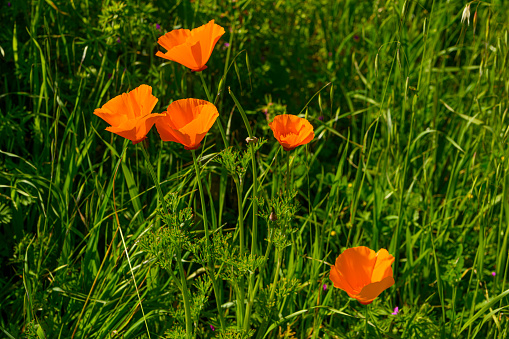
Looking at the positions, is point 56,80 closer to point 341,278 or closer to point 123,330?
point 123,330

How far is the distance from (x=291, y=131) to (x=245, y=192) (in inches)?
27.9

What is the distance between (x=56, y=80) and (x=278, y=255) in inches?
42.6

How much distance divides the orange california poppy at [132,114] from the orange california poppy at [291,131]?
→ 0.94 ft

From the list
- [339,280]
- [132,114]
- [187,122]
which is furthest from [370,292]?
[132,114]

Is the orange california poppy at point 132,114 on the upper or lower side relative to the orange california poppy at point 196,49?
lower

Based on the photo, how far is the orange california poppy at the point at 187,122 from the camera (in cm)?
113

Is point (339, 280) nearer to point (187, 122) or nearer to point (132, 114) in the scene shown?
point (187, 122)

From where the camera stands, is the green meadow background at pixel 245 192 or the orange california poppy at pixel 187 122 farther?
the green meadow background at pixel 245 192

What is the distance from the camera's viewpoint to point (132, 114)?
1.21 meters

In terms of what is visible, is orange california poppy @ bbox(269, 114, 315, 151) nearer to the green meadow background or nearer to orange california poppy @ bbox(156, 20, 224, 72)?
the green meadow background

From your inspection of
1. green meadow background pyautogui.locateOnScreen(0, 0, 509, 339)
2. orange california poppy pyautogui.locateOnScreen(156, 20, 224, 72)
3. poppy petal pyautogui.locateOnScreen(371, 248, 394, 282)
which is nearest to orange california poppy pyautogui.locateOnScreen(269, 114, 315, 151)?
green meadow background pyautogui.locateOnScreen(0, 0, 509, 339)

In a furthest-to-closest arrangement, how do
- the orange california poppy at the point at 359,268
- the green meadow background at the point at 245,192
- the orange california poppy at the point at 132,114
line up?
the green meadow background at the point at 245,192
the orange california poppy at the point at 359,268
the orange california poppy at the point at 132,114

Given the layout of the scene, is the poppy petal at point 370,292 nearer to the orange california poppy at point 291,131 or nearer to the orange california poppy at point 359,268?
the orange california poppy at point 359,268

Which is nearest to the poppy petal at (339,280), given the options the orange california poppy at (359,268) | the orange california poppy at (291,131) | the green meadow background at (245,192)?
the orange california poppy at (359,268)
